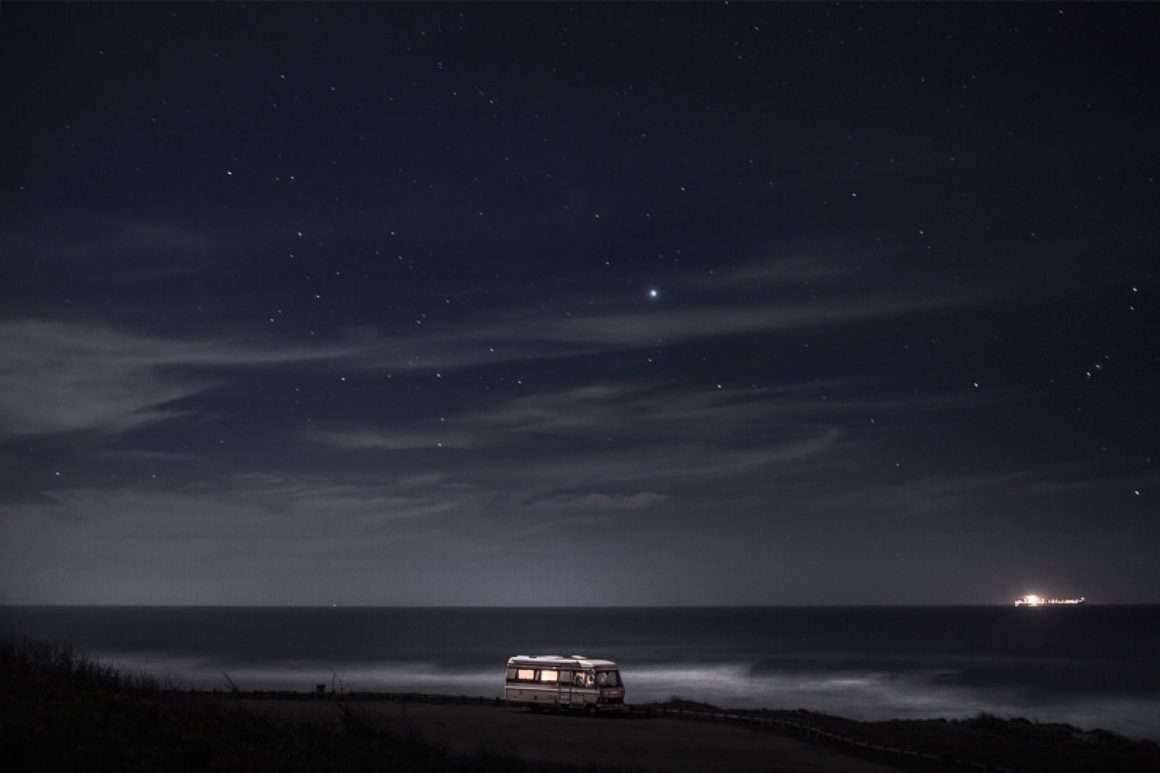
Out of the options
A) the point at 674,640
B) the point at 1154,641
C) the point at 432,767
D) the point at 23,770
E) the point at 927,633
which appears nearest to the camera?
the point at 23,770

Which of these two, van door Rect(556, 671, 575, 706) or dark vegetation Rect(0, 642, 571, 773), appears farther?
van door Rect(556, 671, 575, 706)

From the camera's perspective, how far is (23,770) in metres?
14.9

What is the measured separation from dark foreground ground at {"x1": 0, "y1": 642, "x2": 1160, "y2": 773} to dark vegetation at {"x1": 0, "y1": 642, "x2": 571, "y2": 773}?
4 cm

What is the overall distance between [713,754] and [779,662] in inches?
3799

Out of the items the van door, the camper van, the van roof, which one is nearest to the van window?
the camper van

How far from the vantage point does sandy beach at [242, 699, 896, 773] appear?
94.7ft

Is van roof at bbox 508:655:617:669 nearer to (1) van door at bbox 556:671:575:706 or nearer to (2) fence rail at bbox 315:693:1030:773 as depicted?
(1) van door at bbox 556:671:575:706

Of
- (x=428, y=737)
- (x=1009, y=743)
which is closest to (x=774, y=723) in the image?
(x=1009, y=743)

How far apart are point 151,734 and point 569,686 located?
2599cm

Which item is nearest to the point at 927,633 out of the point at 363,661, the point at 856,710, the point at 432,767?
the point at 363,661

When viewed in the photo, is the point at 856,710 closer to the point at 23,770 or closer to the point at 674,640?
the point at 23,770

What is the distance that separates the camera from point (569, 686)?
42.2 metres

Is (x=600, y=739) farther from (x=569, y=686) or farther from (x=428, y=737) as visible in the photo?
(x=569, y=686)

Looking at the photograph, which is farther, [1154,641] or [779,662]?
[1154,641]
